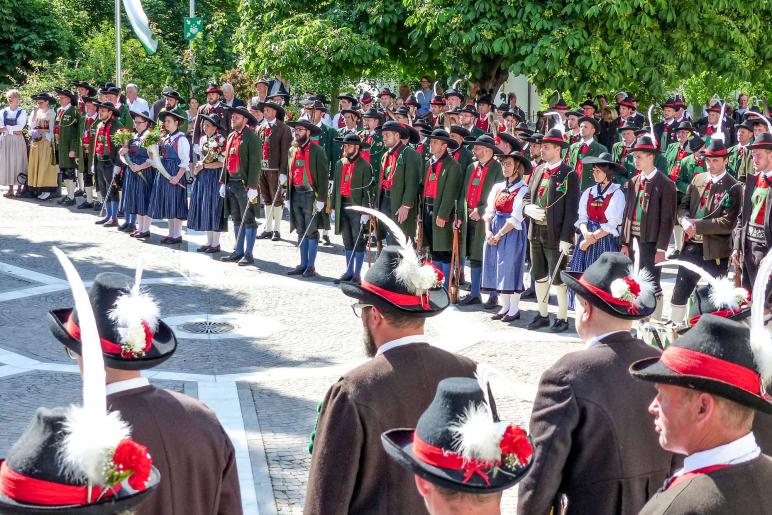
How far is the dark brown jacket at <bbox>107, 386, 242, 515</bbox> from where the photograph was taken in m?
4.03

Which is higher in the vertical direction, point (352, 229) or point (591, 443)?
point (352, 229)

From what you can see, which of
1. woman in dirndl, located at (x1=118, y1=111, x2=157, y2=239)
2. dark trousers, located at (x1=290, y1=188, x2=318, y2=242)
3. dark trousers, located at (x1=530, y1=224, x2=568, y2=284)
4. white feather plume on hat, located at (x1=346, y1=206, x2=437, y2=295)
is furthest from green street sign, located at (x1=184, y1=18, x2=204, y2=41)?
white feather plume on hat, located at (x1=346, y1=206, x2=437, y2=295)

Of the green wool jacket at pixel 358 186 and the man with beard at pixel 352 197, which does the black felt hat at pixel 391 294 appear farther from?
the green wool jacket at pixel 358 186

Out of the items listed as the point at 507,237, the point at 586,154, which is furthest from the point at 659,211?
the point at 586,154

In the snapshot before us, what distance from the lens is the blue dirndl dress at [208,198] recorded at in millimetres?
15742

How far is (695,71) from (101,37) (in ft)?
58.1

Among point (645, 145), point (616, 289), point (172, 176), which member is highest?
point (645, 145)

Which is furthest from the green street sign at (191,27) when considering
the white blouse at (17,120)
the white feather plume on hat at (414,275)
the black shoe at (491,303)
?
the white feather plume on hat at (414,275)

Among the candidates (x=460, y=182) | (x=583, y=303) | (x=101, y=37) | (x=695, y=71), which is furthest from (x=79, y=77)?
(x=583, y=303)

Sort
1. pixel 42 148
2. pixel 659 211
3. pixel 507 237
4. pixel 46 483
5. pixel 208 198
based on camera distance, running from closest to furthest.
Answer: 1. pixel 46 483
2. pixel 659 211
3. pixel 507 237
4. pixel 208 198
5. pixel 42 148

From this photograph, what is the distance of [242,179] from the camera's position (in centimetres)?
1551

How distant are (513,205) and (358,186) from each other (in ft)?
10.4

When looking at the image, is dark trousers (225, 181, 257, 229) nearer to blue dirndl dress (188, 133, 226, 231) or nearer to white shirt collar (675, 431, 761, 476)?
blue dirndl dress (188, 133, 226, 231)

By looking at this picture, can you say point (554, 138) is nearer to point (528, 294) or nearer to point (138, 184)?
point (528, 294)
